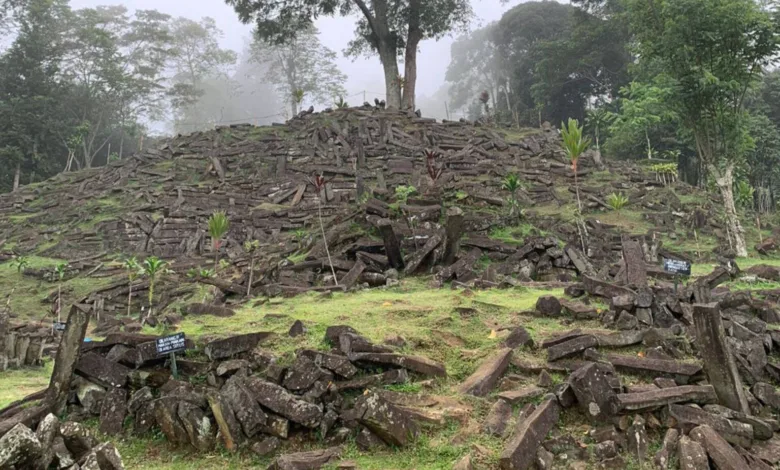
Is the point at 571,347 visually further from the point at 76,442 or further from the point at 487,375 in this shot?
the point at 76,442

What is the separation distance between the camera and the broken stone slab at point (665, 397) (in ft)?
15.1

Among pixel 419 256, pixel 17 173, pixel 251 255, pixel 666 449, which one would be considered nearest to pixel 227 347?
pixel 666 449

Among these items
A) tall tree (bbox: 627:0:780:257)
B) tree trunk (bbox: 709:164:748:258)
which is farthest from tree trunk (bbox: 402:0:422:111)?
tree trunk (bbox: 709:164:748:258)

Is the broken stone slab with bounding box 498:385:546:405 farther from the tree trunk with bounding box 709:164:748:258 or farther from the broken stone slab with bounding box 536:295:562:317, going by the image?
the tree trunk with bounding box 709:164:748:258

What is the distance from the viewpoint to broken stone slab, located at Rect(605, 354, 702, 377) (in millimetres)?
5184

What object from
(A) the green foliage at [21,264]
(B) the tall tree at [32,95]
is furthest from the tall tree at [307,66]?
(A) the green foliage at [21,264]

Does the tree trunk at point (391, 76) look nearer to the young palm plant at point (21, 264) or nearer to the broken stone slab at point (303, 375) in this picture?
the young palm plant at point (21, 264)

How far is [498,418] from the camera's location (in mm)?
4672

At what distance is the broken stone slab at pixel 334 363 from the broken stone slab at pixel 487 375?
1.22 meters

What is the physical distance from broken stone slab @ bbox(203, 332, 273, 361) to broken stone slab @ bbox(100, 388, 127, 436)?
999mm

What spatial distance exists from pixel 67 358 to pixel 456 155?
704 inches

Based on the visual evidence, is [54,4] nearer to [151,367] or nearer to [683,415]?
[151,367]

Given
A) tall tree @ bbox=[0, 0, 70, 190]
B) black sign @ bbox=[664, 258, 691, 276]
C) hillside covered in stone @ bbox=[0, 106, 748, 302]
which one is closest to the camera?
black sign @ bbox=[664, 258, 691, 276]

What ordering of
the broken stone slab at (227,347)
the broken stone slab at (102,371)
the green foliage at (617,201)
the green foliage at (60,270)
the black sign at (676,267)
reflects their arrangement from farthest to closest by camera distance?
the green foliage at (617,201) < the green foliage at (60,270) < the black sign at (676,267) < the broken stone slab at (227,347) < the broken stone slab at (102,371)
